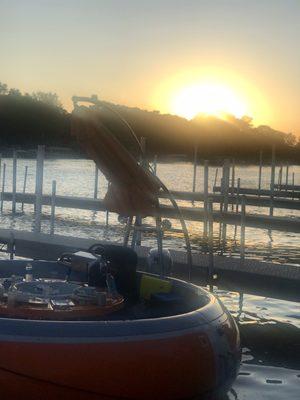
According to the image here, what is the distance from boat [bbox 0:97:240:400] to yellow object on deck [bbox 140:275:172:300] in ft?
0.58

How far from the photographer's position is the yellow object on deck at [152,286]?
7062mm

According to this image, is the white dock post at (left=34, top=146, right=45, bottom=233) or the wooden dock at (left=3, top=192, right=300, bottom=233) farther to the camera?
the white dock post at (left=34, top=146, right=45, bottom=233)

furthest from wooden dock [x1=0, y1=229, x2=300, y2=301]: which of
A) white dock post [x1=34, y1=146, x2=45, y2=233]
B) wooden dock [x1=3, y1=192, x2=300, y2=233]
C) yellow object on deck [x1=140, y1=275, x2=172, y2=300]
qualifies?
white dock post [x1=34, y1=146, x2=45, y2=233]

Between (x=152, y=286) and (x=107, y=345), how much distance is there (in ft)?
5.42

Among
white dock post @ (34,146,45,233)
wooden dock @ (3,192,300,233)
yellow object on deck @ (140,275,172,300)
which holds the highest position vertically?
white dock post @ (34,146,45,233)

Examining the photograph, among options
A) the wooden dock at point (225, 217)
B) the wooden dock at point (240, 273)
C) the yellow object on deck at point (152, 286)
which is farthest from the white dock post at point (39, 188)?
the yellow object on deck at point (152, 286)

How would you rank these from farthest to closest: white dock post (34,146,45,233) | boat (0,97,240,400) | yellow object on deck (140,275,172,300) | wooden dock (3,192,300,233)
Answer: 1. white dock post (34,146,45,233)
2. wooden dock (3,192,300,233)
3. yellow object on deck (140,275,172,300)
4. boat (0,97,240,400)

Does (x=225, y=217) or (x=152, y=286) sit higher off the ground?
(x=225, y=217)

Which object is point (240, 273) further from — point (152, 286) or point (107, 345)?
point (107, 345)

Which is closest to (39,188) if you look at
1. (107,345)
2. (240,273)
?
(240,273)

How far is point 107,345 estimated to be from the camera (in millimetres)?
5477

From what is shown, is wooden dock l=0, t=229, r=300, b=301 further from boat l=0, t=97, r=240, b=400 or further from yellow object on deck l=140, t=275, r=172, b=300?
boat l=0, t=97, r=240, b=400

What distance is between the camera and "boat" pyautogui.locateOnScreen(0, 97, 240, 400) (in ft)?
17.9

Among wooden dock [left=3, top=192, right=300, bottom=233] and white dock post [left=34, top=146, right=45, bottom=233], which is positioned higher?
white dock post [left=34, top=146, right=45, bottom=233]
